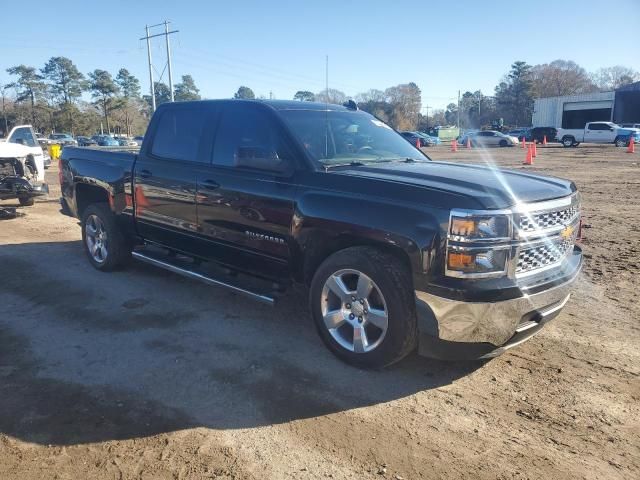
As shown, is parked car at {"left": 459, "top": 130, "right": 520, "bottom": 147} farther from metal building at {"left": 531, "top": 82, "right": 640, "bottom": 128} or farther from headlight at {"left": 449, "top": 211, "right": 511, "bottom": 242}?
headlight at {"left": 449, "top": 211, "right": 511, "bottom": 242}

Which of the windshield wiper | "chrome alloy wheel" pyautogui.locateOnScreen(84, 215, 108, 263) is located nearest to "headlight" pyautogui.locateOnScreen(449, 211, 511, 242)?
the windshield wiper

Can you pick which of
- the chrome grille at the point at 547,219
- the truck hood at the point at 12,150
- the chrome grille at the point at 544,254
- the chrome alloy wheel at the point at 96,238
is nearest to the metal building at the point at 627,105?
the truck hood at the point at 12,150

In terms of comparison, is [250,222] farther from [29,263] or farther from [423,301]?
[29,263]

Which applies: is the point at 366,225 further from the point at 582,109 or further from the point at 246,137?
the point at 582,109

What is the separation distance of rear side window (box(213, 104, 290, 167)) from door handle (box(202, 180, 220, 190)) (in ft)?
0.61

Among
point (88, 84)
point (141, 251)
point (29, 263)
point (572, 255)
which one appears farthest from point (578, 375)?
point (88, 84)

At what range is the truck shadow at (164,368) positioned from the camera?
10.5ft

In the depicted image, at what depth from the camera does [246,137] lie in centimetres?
459

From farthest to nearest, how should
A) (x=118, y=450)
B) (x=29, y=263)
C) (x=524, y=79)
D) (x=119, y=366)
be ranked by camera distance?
(x=524, y=79), (x=29, y=263), (x=119, y=366), (x=118, y=450)

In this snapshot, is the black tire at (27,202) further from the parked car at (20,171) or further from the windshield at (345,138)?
the windshield at (345,138)

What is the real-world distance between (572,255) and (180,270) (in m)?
3.44

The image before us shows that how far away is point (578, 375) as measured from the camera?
366 cm

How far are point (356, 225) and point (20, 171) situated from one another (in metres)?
9.75

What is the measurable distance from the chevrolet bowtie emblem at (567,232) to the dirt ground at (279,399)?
91 centimetres
